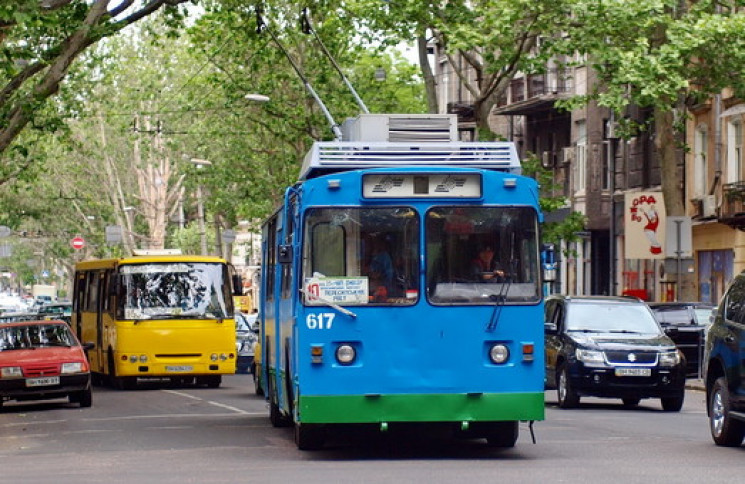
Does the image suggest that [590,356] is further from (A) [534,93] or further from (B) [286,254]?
(A) [534,93]

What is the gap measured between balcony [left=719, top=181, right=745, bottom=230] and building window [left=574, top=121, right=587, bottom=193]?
13247 millimetres

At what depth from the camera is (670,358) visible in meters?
26.8

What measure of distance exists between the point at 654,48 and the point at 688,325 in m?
6.13

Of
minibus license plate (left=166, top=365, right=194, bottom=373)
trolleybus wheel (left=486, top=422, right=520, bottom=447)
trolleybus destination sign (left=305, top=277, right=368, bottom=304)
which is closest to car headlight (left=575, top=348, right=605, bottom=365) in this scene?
trolleybus wheel (left=486, top=422, right=520, bottom=447)


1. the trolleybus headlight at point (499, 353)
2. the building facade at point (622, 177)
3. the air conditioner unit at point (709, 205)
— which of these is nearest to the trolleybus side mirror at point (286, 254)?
the trolleybus headlight at point (499, 353)

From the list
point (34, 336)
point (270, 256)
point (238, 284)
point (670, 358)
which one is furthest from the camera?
point (238, 284)

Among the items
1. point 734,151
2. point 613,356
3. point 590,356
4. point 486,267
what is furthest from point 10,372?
point 734,151

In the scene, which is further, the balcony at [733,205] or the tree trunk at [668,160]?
the balcony at [733,205]

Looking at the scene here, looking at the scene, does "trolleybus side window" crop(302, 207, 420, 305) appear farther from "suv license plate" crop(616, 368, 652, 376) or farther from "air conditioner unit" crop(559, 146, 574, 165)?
"air conditioner unit" crop(559, 146, 574, 165)

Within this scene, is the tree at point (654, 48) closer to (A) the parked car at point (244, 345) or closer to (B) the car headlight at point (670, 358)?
(A) the parked car at point (244, 345)

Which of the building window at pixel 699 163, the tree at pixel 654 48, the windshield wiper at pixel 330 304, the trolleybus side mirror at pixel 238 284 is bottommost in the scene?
the trolleybus side mirror at pixel 238 284

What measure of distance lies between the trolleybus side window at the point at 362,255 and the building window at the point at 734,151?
103 feet

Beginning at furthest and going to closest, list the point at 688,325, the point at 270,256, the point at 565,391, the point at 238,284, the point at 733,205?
1. the point at 733,205
2. the point at 688,325
3. the point at 238,284
4. the point at 565,391
5. the point at 270,256

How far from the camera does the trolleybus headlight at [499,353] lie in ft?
55.8
